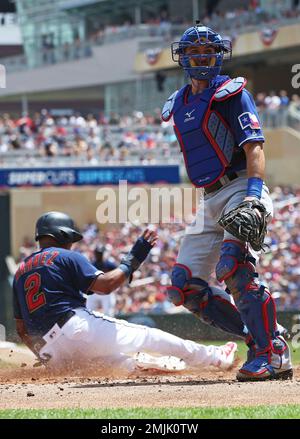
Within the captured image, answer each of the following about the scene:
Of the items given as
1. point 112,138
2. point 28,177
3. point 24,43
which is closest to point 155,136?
point 112,138

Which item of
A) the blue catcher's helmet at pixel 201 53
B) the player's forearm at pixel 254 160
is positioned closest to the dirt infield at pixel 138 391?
the player's forearm at pixel 254 160

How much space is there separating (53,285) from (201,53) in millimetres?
1931

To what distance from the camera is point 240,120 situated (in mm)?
6633

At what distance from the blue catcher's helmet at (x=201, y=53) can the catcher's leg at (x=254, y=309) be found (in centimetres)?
116

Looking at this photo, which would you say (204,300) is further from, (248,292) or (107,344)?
(107,344)

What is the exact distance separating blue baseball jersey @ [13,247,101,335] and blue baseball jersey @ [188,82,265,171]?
1.37 metres

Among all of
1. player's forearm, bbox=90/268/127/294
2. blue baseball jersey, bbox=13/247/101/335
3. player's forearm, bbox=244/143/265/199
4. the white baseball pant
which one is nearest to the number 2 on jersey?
blue baseball jersey, bbox=13/247/101/335

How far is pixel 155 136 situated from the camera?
27.1m

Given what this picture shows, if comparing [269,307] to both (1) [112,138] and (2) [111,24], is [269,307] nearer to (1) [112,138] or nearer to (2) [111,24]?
(1) [112,138]

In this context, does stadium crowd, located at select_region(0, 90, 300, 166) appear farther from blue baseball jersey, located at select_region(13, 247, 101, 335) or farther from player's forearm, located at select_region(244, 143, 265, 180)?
player's forearm, located at select_region(244, 143, 265, 180)

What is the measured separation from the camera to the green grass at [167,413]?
16.4ft

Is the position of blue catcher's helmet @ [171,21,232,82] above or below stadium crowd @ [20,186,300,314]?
above

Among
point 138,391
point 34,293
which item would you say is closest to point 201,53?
point 34,293

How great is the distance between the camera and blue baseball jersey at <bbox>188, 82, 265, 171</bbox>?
6.60 meters
